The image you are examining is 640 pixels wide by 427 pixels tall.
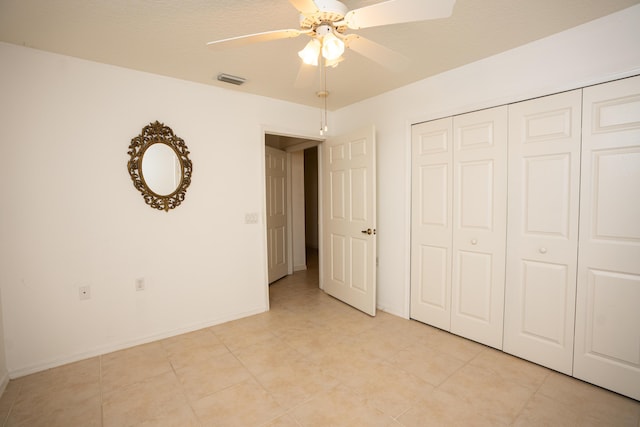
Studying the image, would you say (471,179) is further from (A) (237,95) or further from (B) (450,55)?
(A) (237,95)

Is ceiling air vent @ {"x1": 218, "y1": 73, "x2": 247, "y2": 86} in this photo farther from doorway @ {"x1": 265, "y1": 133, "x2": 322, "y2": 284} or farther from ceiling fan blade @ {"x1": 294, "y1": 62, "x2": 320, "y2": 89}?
doorway @ {"x1": 265, "y1": 133, "x2": 322, "y2": 284}

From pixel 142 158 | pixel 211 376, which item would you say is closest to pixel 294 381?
pixel 211 376

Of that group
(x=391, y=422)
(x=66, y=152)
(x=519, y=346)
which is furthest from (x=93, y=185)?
(x=519, y=346)

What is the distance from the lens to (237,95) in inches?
124

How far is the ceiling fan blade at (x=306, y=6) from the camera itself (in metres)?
1.22

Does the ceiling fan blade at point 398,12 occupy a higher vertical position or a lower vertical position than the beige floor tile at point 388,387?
higher

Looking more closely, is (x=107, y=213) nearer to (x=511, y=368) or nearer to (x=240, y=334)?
(x=240, y=334)

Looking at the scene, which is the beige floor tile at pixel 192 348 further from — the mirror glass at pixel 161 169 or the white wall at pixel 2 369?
the mirror glass at pixel 161 169

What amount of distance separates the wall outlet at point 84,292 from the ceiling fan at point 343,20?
220 cm

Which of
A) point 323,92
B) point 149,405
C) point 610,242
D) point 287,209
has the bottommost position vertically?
point 149,405

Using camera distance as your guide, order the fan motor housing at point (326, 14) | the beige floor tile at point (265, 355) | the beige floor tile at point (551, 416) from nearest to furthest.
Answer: the fan motor housing at point (326, 14) < the beige floor tile at point (551, 416) < the beige floor tile at point (265, 355)

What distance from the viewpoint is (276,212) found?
4582 mm

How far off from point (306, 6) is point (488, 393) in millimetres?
2481

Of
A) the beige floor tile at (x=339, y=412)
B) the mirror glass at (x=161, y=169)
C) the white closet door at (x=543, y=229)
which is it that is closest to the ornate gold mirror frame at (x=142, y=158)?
the mirror glass at (x=161, y=169)
